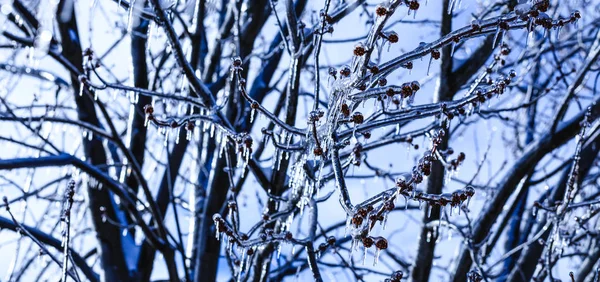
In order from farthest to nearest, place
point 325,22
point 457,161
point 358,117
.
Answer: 1. point 457,161
2. point 325,22
3. point 358,117

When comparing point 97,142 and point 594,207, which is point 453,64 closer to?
point 594,207

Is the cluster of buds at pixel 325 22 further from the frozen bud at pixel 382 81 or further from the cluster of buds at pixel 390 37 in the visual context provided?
the cluster of buds at pixel 390 37

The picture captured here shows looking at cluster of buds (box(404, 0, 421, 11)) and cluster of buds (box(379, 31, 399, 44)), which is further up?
cluster of buds (box(404, 0, 421, 11))

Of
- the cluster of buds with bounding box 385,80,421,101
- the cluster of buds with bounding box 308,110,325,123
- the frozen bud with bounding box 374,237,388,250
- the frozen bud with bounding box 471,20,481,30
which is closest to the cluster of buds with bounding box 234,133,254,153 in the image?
the cluster of buds with bounding box 308,110,325,123

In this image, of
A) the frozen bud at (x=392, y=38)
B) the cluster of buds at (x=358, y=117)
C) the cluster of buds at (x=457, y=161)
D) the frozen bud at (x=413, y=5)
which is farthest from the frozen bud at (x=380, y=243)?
the cluster of buds at (x=457, y=161)

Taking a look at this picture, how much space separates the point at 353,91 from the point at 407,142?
5.43 ft

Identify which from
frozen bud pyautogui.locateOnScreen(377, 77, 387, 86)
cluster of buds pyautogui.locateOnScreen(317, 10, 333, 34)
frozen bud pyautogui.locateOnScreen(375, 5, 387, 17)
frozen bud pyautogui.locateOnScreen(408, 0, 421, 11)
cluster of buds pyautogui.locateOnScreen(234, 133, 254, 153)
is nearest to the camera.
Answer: frozen bud pyautogui.locateOnScreen(375, 5, 387, 17)

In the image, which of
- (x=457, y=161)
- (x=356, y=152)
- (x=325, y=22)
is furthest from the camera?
(x=457, y=161)

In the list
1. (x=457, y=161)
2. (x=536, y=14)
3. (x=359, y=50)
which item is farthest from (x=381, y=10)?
(x=457, y=161)

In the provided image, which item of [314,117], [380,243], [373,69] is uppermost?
[373,69]

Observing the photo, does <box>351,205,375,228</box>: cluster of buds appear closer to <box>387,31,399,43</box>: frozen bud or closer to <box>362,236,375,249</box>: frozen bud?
<box>362,236,375,249</box>: frozen bud

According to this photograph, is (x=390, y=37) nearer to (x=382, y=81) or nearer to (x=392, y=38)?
(x=392, y=38)

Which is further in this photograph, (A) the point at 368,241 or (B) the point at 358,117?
(B) the point at 358,117

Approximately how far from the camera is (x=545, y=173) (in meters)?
5.21
